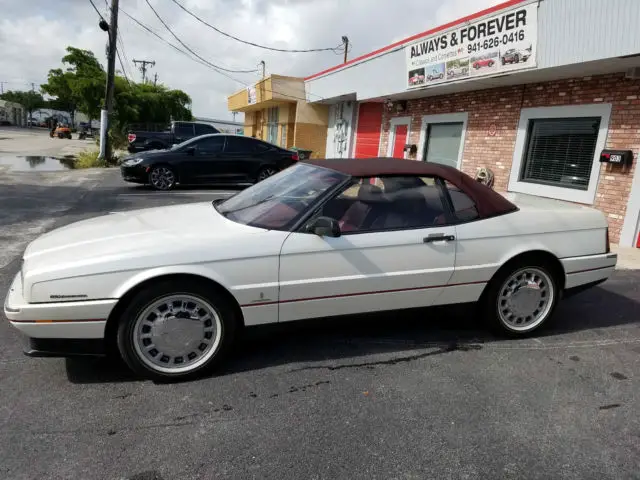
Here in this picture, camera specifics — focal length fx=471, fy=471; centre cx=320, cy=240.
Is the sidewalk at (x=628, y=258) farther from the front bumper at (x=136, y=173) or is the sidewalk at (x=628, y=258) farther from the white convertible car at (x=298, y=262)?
the front bumper at (x=136, y=173)

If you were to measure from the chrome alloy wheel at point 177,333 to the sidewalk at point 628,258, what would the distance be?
5738mm

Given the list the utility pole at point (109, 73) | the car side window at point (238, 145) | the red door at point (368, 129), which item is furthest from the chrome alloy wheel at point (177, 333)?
the utility pole at point (109, 73)

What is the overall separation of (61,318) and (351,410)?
175 cm

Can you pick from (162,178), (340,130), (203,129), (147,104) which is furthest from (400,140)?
(147,104)

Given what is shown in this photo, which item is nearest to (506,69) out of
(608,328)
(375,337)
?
(608,328)

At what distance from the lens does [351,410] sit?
275 centimetres

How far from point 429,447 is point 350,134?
1620cm

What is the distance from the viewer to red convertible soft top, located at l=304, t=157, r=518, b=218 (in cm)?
358

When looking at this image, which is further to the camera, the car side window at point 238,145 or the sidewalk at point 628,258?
the car side window at point 238,145

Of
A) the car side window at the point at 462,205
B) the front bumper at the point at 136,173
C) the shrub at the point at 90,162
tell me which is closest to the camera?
the car side window at the point at 462,205

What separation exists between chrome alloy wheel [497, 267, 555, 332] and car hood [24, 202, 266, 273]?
2.05 m

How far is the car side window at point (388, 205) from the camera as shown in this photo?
11.0 feet

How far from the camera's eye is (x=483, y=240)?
3.56 m

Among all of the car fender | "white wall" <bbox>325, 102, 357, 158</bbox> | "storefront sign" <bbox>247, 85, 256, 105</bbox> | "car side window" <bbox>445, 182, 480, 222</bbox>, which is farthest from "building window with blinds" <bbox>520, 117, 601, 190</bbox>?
"storefront sign" <bbox>247, 85, 256, 105</bbox>
